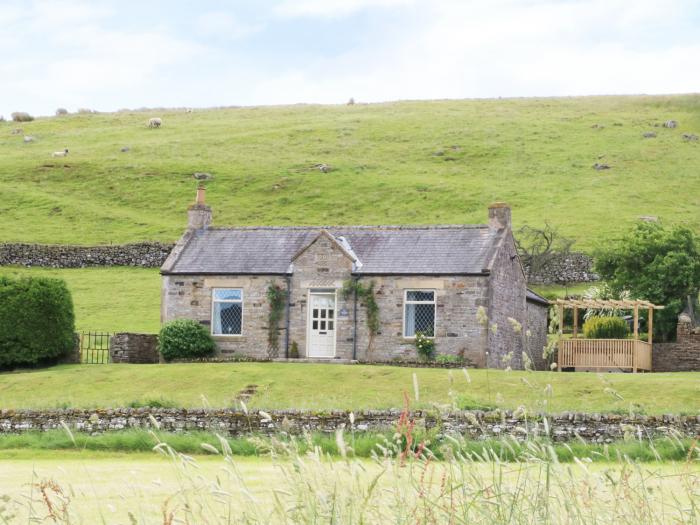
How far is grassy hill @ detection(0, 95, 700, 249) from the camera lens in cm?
7175

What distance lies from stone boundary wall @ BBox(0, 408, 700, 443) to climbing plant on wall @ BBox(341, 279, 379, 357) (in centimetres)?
1341

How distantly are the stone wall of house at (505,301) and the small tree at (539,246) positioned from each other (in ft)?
43.7

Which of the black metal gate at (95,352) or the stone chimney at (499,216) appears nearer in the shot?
the black metal gate at (95,352)

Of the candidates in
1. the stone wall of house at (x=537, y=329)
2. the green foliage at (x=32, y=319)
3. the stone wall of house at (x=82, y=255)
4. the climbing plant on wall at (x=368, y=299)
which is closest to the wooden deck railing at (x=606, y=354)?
the stone wall of house at (x=537, y=329)

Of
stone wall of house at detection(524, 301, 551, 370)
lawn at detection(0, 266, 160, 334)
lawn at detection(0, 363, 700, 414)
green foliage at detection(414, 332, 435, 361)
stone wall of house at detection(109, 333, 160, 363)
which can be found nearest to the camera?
lawn at detection(0, 363, 700, 414)

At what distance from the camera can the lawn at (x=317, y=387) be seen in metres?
29.6

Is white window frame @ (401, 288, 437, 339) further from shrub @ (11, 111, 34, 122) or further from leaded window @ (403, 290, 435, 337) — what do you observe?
shrub @ (11, 111, 34, 122)

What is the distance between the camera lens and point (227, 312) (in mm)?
43125

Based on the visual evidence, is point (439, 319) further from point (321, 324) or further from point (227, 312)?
point (227, 312)

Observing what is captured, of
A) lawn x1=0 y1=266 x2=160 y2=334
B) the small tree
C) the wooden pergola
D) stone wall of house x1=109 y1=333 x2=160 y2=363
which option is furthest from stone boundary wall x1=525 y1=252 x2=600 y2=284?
stone wall of house x1=109 y1=333 x2=160 y2=363

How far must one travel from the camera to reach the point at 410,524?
844cm

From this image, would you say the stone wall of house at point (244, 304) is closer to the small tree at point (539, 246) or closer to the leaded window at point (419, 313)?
the leaded window at point (419, 313)

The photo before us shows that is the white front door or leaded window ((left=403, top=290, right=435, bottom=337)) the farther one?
the white front door

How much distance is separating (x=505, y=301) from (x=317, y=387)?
11006 mm
